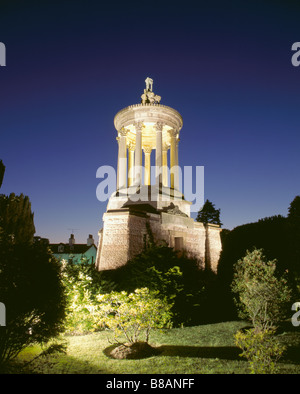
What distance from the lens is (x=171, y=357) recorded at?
9023 mm

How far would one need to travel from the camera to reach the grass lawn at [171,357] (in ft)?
26.3

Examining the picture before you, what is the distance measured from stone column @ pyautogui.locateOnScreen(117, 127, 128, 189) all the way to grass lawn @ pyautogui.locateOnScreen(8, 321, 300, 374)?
47.2 ft

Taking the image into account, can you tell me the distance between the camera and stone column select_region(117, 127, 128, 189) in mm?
25216

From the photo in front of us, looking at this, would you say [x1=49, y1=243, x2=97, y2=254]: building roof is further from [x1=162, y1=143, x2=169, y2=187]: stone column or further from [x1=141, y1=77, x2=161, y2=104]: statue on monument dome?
[x1=141, y1=77, x2=161, y2=104]: statue on monument dome

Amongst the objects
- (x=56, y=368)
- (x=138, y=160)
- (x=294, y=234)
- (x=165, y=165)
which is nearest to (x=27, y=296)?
(x=56, y=368)

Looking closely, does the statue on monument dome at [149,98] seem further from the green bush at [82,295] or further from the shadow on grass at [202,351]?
the shadow on grass at [202,351]

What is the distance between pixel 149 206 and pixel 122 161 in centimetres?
569

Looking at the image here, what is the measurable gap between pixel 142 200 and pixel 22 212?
9.05 m

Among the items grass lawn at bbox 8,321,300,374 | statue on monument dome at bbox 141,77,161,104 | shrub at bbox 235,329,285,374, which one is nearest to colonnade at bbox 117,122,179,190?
statue on monument dome at bbox 141,77,161,104

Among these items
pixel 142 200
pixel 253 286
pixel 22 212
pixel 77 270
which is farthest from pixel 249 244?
pixel 22 212

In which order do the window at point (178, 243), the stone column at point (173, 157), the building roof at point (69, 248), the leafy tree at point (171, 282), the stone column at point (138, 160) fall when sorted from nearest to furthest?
the leafy tree at point (171, 282), the window at point (178, 243), the stone column at point (138, 160), the stone column at point (173, 157), the building roof at point (69, 248)

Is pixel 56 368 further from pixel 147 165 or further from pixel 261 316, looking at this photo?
pixel 147 165

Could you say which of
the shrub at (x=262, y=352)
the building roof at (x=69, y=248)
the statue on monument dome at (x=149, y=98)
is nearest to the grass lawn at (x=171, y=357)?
the shrub at (x=262, y=352)
